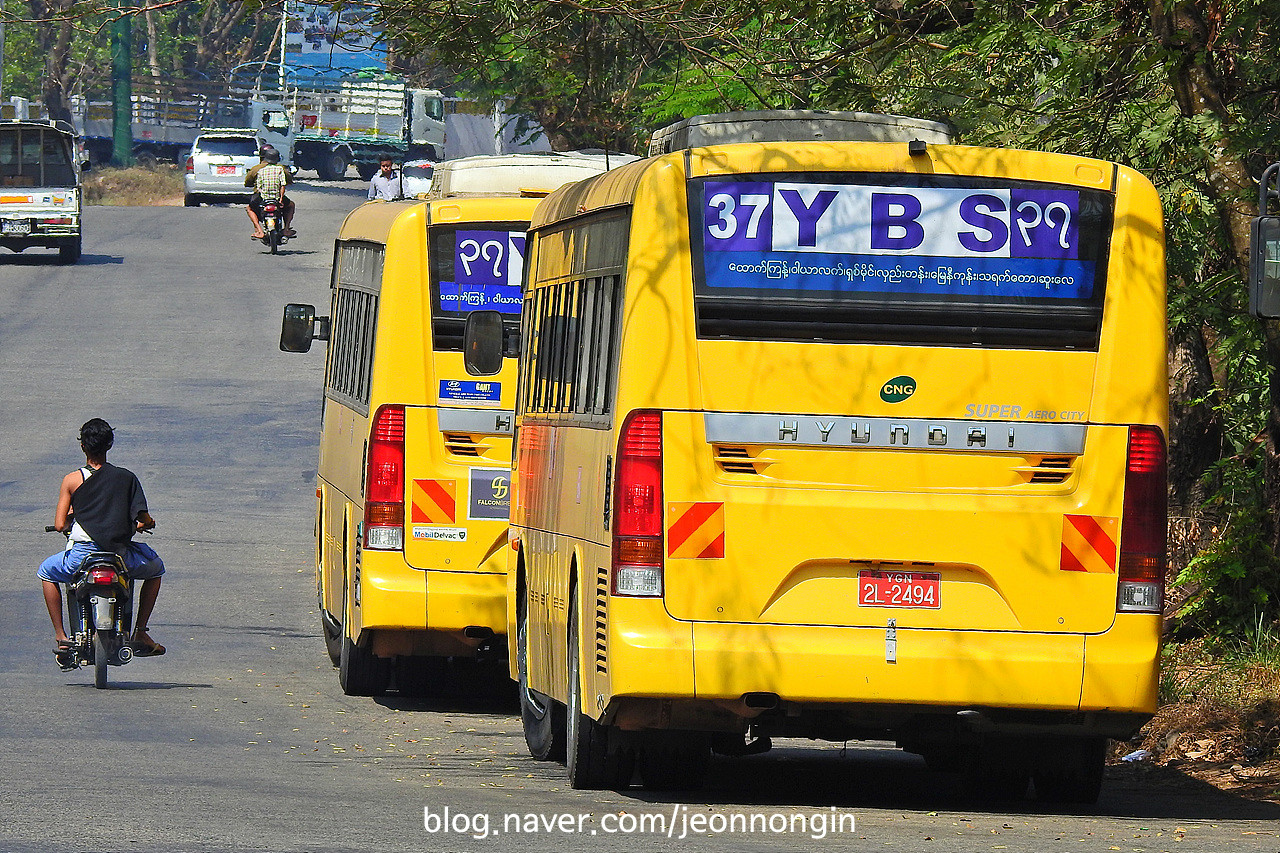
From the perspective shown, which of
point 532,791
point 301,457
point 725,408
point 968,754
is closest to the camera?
point 725,408

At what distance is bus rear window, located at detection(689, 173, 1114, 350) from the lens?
8.76m

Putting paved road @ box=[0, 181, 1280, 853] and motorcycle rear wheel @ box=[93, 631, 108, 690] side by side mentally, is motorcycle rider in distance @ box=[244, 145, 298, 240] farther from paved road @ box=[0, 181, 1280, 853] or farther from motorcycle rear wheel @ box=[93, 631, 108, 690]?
motorcycle rear wheel @ box=[93, 631, 108, 690]

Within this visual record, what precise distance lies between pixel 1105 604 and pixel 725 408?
1651 millimetres

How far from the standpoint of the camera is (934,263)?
8.84 meters

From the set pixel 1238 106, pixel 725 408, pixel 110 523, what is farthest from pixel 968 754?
pixel 110 523

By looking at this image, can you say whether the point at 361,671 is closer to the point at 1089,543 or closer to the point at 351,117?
the point at 1089,543

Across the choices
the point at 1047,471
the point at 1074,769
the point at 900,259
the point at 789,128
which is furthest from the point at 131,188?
the point at 1047,471

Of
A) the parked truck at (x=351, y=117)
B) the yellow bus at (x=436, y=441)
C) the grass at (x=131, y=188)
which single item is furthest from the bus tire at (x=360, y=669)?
the grass at (x=131, y=188)

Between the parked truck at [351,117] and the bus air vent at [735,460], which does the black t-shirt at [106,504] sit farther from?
the parked truck at [351,117]

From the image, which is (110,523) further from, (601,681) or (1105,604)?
(1105,604)

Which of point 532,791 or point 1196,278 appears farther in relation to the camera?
point 1196,278

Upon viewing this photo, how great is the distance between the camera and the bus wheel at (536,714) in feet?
34.3

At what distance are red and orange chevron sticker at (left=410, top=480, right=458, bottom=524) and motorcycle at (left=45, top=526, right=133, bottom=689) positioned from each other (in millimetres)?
2330

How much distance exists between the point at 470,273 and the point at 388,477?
127 cm
